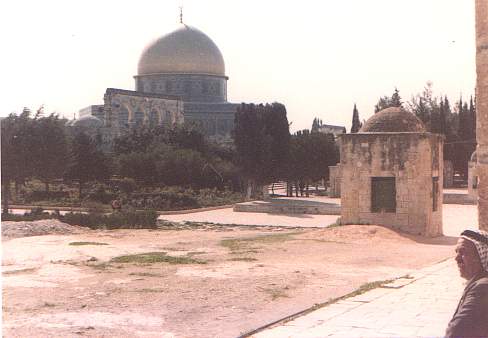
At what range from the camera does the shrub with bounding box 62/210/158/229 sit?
20.0 m

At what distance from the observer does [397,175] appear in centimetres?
1688

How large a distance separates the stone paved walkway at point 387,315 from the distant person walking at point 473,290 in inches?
119

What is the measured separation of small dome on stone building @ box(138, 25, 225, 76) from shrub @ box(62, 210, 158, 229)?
128 ft

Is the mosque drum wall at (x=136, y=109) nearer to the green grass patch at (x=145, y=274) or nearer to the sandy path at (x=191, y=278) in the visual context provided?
the sandy path at (x=191, y=278)

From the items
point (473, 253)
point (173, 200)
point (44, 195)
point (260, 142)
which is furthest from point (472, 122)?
point (473, 253)

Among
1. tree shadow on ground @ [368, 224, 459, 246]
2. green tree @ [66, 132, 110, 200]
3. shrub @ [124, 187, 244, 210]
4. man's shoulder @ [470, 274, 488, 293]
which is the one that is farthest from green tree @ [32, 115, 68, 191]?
man's shoulder @ [470, 274, 488, 293]

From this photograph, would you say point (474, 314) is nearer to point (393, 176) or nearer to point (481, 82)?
point (481, 82)

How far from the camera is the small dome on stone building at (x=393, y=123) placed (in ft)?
56.7

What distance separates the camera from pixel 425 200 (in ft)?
54.4

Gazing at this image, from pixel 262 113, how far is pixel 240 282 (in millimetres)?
24538

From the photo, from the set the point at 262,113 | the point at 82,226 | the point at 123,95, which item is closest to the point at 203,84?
the point at 123,95

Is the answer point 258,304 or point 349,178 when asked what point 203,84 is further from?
point 258,304

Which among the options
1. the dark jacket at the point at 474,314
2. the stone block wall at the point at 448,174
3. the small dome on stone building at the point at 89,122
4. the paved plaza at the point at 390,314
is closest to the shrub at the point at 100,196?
the stone block wall at the point at 448,174

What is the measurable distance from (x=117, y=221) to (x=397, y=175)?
8.44 metres
